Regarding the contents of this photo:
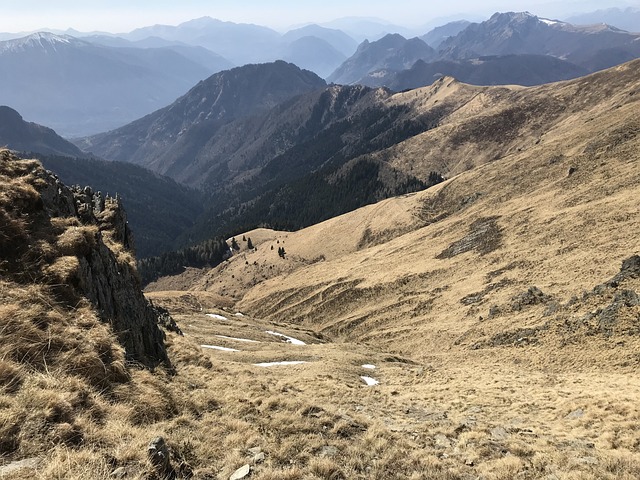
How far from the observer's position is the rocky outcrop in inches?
496

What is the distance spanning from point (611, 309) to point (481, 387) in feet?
45.3

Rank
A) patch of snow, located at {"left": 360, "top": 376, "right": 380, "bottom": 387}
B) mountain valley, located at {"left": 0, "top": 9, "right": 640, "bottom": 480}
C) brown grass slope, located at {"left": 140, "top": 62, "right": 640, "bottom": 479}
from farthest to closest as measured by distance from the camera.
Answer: patch of snow, located at {"left": 360, "top": 376, "right": 380, "bottom": 387} → brown grass slope, located at {"left": 140, "top": 62, "right": 640, "bottom": 479} → mountain valley, located at {"left": 0, "top": 9, "right": 640, "bottom": 480}

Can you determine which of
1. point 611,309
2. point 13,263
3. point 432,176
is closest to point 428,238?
point 611,309

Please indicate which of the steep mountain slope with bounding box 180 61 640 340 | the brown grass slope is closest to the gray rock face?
the brown grass slope

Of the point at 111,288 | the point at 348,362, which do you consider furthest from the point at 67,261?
the point at 348,362

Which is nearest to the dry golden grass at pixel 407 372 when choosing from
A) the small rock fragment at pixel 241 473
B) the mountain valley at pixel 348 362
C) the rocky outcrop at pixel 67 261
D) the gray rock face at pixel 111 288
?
the mountain valley at pixel 348 362

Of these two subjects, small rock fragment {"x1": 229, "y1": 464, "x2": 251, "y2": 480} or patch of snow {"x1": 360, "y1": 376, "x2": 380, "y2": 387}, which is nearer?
small rock fragment {"x1": 229, "y1": 464, "x2": 251, "y2": 480}

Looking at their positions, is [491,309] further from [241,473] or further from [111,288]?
[241,473]

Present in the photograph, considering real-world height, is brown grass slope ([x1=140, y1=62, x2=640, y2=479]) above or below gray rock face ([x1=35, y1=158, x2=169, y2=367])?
below

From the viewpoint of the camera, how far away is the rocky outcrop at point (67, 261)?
12.6 meters

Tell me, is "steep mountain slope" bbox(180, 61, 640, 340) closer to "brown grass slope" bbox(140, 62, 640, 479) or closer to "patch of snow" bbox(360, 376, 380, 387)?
"brown grass slope" bbox(140, 62, 640, 479)

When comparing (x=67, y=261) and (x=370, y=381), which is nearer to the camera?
(x=67, y=261)

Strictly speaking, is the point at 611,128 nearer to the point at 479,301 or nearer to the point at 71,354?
the point at 479,301

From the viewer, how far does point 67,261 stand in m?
13.2
